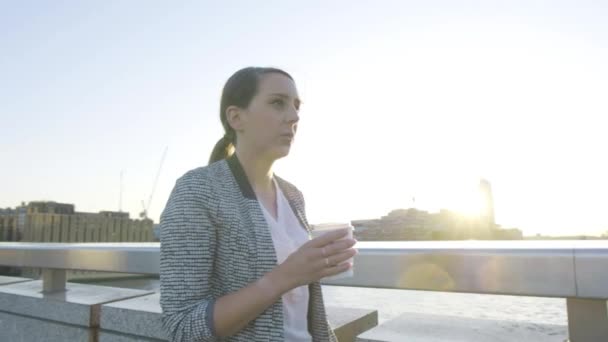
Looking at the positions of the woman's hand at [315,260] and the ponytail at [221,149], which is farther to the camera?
the ponytail at [221,149]

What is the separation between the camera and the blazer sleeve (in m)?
1.36

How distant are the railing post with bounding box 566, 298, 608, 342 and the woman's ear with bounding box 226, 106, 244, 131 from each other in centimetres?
142

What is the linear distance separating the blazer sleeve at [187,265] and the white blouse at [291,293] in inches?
10.8

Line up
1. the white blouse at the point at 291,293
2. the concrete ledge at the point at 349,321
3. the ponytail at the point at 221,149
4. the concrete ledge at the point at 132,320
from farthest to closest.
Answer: the concrete ledge at the point at 132,320, the concrete ledge at the point at 349,321, the ponytail at the point at 221,149, the white blouse at the point at 291,293

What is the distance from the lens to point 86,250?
9.47ft

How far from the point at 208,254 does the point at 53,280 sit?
99.5 inches

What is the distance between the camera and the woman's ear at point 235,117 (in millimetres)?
1897

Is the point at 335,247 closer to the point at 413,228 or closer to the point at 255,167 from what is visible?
the point at 255,167

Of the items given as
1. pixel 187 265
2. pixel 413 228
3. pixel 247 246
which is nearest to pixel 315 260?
pixel 247 246

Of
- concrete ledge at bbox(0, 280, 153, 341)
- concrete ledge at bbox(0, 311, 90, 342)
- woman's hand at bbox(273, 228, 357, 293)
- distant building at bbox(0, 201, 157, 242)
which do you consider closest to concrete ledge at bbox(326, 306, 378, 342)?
woman's hand at bbox(273, 228, 357, 293)

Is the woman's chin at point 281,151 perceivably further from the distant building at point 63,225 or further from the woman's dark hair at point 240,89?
the distant building at point 63,225

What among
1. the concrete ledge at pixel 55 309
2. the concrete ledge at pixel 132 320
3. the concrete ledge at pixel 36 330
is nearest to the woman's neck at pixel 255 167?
the concrete ledge at pixel 132 320

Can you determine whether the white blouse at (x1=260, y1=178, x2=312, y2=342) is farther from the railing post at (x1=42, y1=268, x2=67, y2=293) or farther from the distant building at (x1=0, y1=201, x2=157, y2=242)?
the distant building at (x1=0, y1=201, x2=157, y2=242)

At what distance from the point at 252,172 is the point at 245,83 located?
0.39 metres
